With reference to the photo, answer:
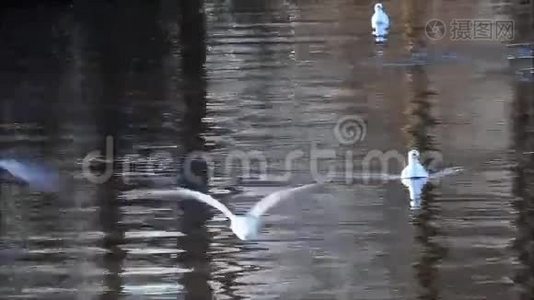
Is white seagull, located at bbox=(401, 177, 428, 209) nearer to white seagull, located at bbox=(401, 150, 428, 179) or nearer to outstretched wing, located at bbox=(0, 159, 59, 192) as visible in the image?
white seagull, located at bbox=(401, 150, 428, 179)

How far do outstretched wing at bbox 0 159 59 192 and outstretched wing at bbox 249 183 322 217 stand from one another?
2.52 ft

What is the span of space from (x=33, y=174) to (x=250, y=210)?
939 millimetres

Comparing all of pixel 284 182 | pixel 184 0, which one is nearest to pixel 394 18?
pixel 184 0

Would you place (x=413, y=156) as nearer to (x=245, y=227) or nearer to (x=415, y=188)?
Answer: (x=415, y=188)

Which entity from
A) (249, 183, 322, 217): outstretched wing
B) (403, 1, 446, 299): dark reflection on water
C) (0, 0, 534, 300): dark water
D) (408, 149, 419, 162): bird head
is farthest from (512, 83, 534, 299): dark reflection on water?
(249, 183, 322, 217): outstretched wing

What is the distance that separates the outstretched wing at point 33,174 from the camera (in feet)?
12.1

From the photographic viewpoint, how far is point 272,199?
3.43 metres

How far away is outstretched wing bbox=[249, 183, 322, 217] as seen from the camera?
10.9 ft

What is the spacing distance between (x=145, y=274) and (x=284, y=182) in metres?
0.90

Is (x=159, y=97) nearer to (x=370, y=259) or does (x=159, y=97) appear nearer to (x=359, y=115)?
(x=359, y=115)

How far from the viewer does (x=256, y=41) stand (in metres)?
6.20

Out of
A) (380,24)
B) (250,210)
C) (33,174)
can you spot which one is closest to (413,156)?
(250,210)

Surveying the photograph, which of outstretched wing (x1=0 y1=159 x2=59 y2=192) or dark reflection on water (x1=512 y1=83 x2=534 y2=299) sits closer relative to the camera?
dark reflection on water (x1=512 y1=83 x2=534 y2=299)

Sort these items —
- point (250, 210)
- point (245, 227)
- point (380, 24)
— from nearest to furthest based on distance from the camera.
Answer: point (245, 227)
point (250, 210)
point (380, 24)
